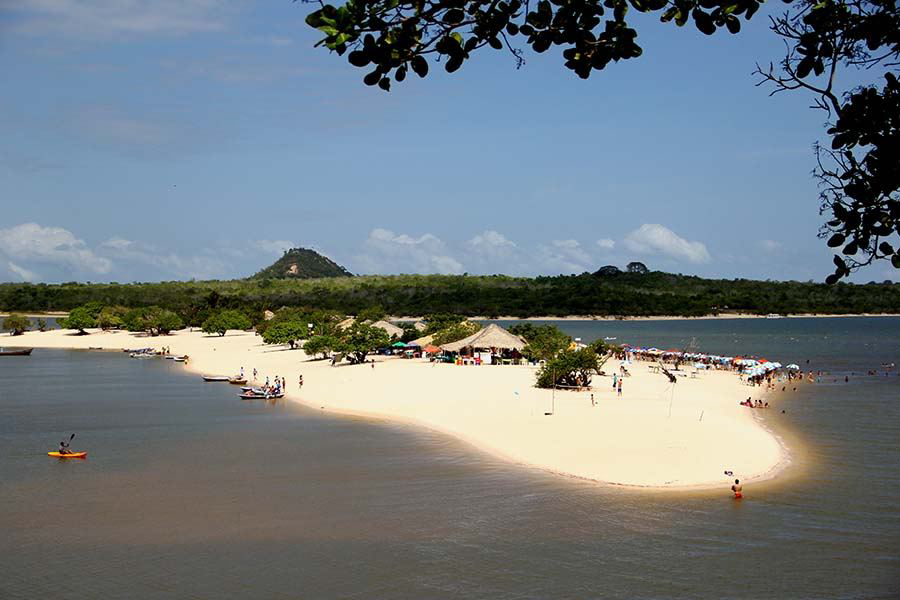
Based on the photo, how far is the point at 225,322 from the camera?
8662cm

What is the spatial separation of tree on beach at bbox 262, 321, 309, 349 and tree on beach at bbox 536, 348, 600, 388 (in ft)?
104

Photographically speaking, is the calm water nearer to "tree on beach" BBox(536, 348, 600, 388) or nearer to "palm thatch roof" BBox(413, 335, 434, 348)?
"tree on beach" BBox(536, 348, 600, 388)

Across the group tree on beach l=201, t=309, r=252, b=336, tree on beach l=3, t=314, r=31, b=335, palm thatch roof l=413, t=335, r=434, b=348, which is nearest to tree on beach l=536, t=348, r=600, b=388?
palm thatch roof l=413, t=335, r=434, b=348

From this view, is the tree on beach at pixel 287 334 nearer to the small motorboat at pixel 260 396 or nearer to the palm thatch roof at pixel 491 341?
the palm thatch roof at pixel 491 341

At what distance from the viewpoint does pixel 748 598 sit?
14.6 m

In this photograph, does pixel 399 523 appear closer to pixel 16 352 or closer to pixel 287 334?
pixel 287 334

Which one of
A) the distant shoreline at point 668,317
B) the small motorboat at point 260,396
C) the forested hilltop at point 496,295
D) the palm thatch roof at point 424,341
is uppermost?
the forested hilltop at point 496,295

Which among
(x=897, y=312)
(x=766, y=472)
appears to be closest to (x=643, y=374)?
(x=766, y=472)

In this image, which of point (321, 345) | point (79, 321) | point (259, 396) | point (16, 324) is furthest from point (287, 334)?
point (16, 324)

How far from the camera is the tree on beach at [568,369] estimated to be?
38.8m

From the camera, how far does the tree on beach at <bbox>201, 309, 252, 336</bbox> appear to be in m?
85.9

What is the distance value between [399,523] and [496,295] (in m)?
129

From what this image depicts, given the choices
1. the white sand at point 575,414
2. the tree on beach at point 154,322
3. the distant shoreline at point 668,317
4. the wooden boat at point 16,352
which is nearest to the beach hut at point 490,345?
the white sand at point 575,414

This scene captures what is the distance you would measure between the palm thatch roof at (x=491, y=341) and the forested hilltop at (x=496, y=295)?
75.5 meters
